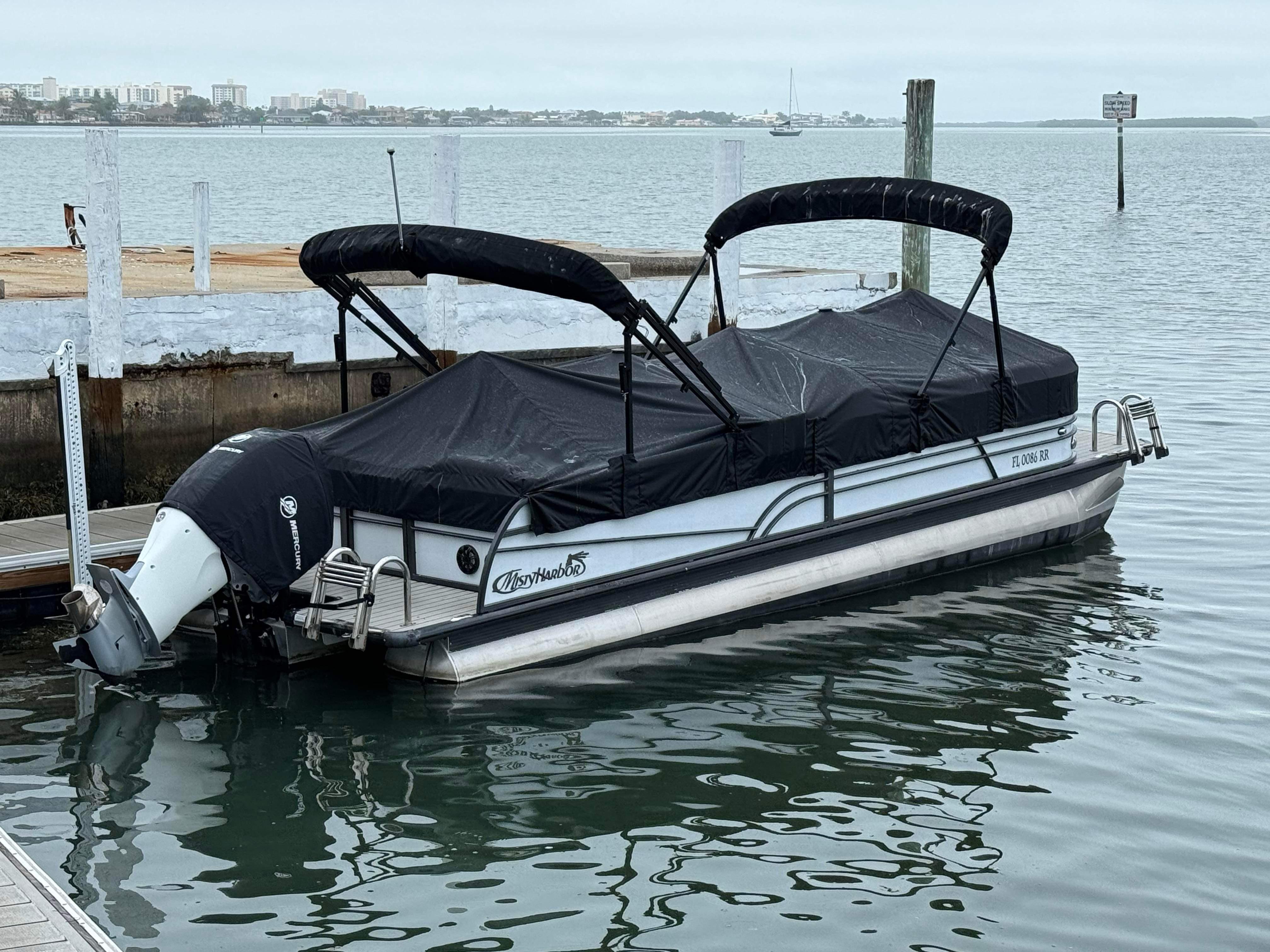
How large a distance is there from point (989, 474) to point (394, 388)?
18.0ft

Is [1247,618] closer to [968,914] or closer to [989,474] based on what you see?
[989,474]

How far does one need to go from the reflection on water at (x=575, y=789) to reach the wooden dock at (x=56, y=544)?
0.60 m

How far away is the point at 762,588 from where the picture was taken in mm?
11898

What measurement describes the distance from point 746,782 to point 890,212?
20.1ft

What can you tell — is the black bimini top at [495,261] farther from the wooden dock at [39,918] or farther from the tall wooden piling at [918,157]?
the tall wooden piling at [918,157]

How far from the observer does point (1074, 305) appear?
3503cm

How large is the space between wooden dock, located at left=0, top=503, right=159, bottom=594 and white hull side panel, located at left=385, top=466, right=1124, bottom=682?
241cm

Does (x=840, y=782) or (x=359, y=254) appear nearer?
(x=840, y=782)

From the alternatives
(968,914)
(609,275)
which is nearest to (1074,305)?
(609,275)

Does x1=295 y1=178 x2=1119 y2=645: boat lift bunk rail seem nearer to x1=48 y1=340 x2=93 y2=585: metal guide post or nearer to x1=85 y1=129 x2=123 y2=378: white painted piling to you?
x1=48 y1=340 x2=93 y2=585: metal guide post

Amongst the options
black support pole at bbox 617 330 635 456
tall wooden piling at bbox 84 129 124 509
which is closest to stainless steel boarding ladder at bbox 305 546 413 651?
black support pole at bbox 617 330 635 456

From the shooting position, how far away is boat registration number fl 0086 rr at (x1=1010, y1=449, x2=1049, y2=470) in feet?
46.0

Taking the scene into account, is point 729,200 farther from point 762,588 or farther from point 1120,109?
point 1120,109

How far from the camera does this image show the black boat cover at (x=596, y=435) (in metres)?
10.0
